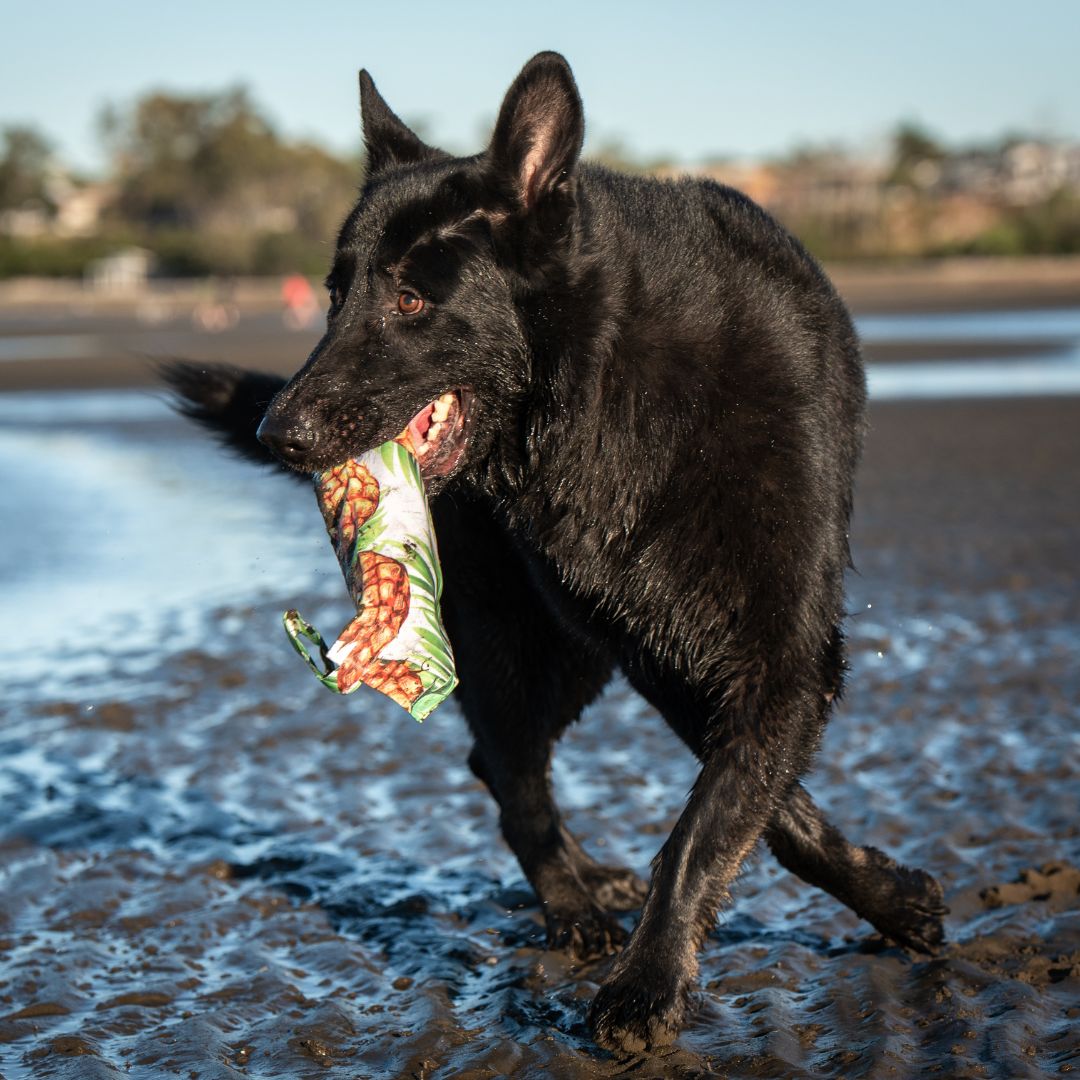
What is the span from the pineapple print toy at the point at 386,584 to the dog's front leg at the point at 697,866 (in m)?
0.62

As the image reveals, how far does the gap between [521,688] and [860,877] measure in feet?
3.30

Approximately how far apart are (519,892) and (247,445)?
159cm

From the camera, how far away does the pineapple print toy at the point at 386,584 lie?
3197mm

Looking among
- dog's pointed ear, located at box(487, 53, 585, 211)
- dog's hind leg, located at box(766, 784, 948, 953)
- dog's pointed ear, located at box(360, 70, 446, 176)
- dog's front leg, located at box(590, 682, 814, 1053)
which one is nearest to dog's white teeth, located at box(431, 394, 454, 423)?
dog's pointed ear, located at box(487, 53, 585, 211)

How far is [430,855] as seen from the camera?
4.63 metres

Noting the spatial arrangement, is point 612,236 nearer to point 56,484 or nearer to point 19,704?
point 19,704

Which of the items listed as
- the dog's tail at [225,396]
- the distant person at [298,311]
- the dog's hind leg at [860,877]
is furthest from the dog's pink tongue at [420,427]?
the distant person at [298,311]

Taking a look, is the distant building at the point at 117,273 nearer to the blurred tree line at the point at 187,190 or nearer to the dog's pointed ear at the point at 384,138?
the blurred tree line at the point at 187,190

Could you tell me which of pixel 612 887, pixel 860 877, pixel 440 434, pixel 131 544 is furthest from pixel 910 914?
pixel 131 544

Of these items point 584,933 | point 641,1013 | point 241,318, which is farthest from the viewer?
point 241,318

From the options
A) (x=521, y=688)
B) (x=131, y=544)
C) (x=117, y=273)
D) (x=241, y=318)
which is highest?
(x=117, y=273)

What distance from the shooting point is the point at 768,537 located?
10.9ft

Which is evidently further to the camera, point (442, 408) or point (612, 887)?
point (612, 887)

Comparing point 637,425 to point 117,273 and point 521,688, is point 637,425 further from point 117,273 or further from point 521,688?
point 117,273
